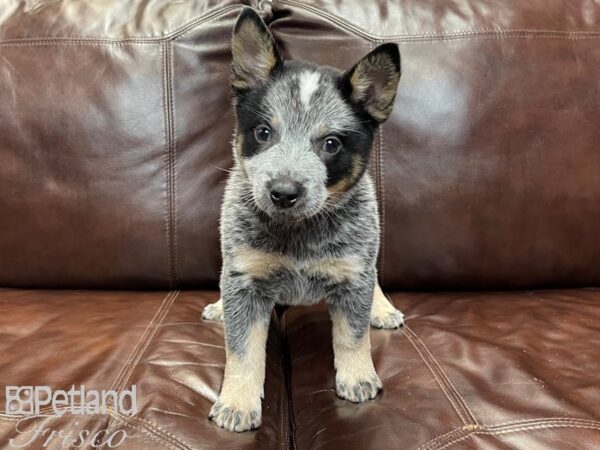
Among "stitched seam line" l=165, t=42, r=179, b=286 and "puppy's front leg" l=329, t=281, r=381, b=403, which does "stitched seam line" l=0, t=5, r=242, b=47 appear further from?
"puppy's front leg" l=329, t=281, r=381, b=403

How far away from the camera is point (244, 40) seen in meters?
1.53

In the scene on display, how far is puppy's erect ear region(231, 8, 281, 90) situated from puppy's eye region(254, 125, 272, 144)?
143 mm

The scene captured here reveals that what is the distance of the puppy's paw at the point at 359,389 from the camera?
4.81 ft

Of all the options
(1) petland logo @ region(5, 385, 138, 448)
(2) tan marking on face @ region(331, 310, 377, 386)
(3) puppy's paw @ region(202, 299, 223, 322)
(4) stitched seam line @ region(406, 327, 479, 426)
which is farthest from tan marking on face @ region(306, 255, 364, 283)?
(1) petland logo @ region(5, 385, 138, 448)

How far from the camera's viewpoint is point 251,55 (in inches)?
61.2

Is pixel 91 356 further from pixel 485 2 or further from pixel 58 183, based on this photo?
pixel 485 2

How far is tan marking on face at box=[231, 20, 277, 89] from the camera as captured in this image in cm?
151

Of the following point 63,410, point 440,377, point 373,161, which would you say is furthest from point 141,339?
point 373,161

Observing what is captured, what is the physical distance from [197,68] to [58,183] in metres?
0.68

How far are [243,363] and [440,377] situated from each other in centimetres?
54

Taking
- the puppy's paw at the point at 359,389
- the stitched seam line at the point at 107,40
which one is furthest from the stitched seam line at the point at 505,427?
the stitched seam line at the point at 107,40

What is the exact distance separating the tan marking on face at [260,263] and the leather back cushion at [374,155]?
57 centimetres

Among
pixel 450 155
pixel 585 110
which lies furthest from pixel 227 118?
pixel 585 110

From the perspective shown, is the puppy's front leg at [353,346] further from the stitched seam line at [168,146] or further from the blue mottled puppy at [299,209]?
the stitched seam line at [168,146]
